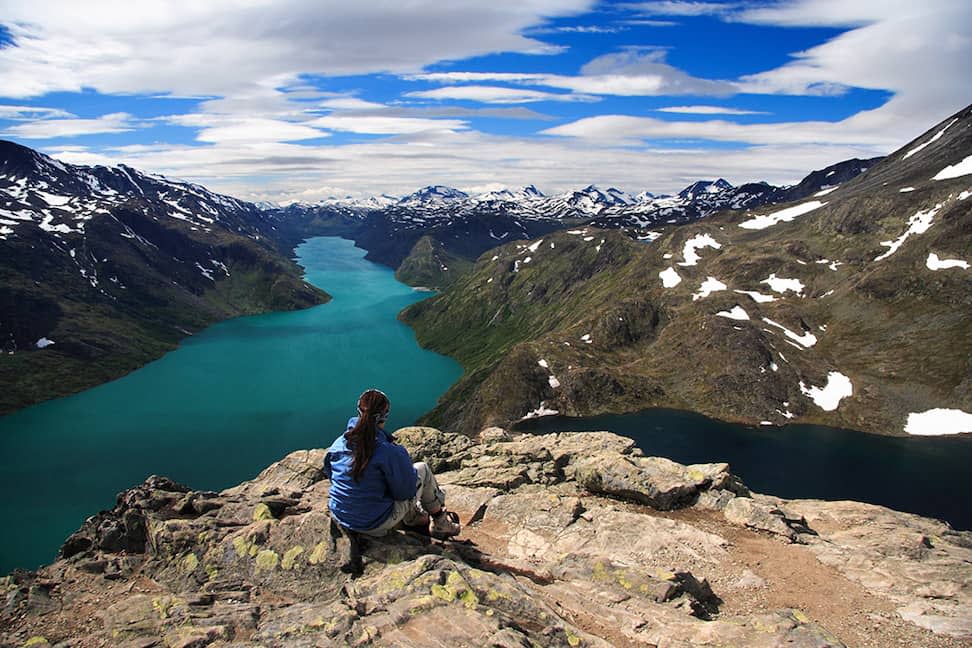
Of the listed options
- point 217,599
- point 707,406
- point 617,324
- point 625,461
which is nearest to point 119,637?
point 217,599

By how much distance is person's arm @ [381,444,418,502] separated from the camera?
529 inches

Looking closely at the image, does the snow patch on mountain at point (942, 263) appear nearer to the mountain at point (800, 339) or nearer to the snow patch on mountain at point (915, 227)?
the mountain at point (800, 339)

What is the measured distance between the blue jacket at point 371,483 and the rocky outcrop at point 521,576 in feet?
4.44

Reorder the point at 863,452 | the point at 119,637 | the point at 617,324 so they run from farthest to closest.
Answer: the point at 617,324 → the point at 863,452 → the point at 119,637

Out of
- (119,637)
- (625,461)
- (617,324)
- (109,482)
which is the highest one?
(119,637)

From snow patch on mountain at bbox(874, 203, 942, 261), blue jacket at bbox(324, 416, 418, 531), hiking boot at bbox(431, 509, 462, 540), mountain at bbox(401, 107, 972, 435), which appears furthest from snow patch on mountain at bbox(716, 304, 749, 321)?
blue jacket at bbox(324, 416, 418, 531)

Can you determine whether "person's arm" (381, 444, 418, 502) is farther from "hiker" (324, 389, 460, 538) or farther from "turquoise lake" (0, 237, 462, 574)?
"turquoise lake" (0, 237, 462, 574)

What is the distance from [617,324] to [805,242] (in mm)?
76699

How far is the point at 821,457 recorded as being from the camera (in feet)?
360

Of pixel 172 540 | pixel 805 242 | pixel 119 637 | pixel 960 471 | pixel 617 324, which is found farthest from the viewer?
pixel 805 242

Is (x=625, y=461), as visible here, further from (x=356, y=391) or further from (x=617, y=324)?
(x=356, y=391)

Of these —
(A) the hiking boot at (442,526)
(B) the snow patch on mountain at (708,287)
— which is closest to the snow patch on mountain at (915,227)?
(B) the snow patch on mountain at (708,287)

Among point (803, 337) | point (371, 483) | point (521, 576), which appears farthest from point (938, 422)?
point (371, 483)

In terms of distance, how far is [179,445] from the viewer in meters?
137
